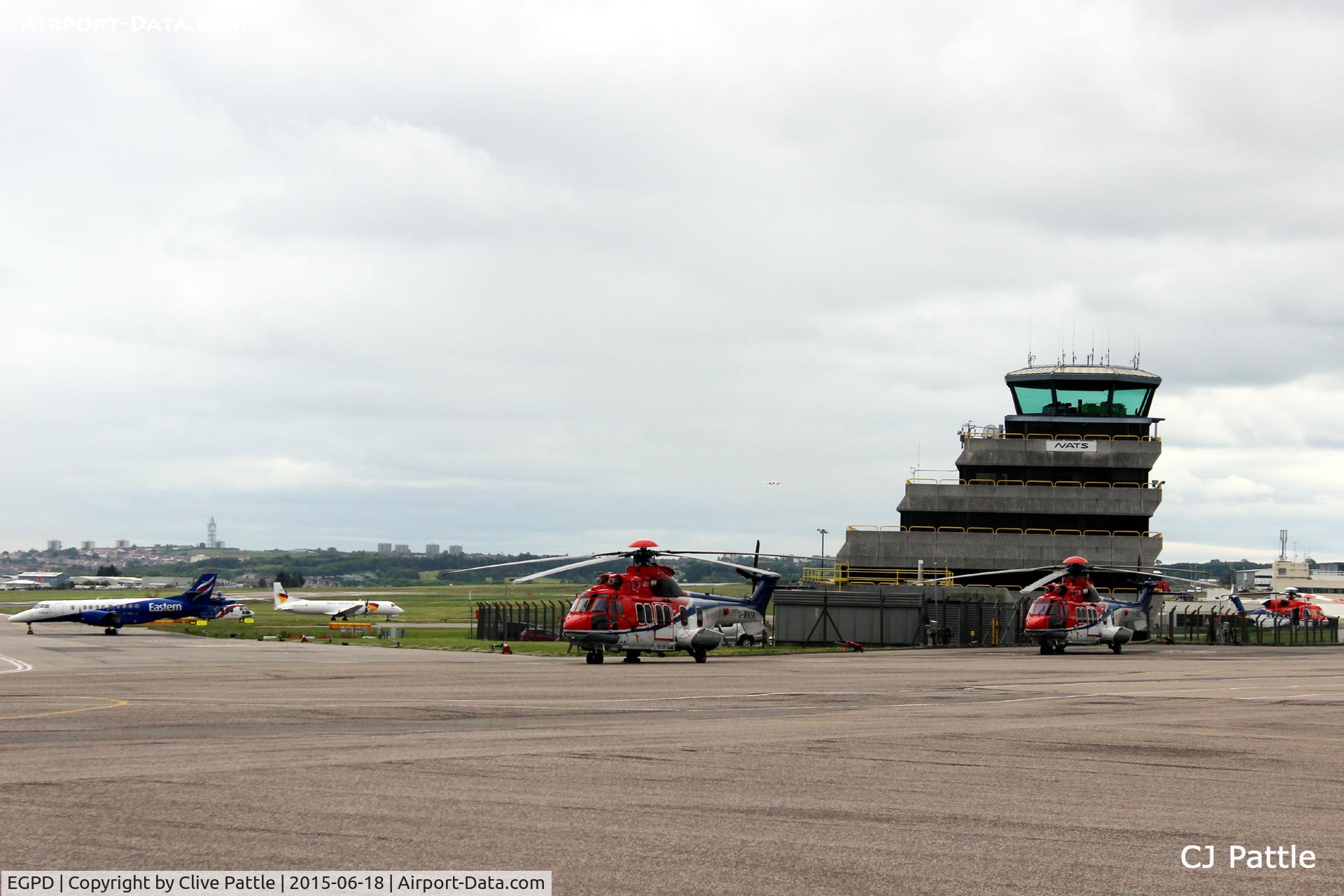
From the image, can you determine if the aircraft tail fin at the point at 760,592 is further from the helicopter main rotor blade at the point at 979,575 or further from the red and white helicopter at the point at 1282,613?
the red and white helicopter at the point at 1282,613

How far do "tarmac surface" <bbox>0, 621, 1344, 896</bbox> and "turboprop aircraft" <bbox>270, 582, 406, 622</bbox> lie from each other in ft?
308

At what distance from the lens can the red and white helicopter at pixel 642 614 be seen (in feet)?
132

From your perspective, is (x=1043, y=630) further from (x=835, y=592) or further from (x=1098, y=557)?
(x=1098, y=557)

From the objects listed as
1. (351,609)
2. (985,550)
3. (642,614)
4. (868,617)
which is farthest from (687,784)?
(351,609)

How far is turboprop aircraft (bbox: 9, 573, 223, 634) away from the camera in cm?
8269

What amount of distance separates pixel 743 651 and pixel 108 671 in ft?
87.1

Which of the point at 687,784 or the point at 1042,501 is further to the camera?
the point at 1042,501

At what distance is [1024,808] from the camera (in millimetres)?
12398

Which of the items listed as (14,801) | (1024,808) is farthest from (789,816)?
(14,801)

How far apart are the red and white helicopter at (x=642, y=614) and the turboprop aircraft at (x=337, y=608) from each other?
80.0 m

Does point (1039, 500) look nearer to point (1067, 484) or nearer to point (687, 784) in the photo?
point (1067, 484)

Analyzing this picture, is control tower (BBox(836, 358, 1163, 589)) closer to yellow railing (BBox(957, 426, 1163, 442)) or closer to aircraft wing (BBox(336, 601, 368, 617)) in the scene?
yellow railing (BBox(957, 426, 1163, 442))

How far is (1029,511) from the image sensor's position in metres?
79.6

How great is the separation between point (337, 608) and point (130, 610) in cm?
4040
